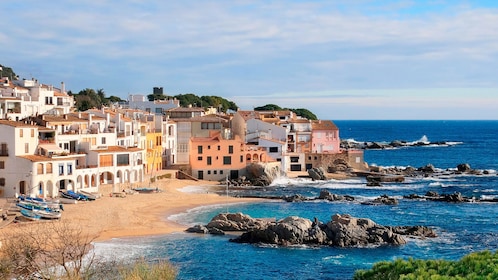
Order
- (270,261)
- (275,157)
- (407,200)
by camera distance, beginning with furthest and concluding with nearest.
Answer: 1. (275,157)
2. (407,200)
3. (270,261)

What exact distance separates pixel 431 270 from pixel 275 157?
217 feet

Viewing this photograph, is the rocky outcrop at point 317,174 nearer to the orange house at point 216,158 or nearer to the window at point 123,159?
the orange house at point 216,158

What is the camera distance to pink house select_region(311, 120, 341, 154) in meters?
91.1

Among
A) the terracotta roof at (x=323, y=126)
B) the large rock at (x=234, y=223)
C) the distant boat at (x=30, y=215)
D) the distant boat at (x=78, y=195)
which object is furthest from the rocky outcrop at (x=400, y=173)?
the distant boat at (x=30, y=215)

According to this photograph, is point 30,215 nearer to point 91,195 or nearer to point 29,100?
point 91,195

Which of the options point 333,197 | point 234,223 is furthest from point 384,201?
point 234,223

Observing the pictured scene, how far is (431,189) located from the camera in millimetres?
71750

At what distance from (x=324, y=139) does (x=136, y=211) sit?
45149 mm

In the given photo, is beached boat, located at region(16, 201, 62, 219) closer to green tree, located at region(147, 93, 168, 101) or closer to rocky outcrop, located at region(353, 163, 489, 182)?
rocky outcrop, located at region(353, 163, 489, 182)

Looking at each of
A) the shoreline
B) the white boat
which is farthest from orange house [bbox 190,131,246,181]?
the white boat

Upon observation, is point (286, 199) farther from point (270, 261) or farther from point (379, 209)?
point (270, 261)

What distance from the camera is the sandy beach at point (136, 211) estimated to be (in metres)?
43.8

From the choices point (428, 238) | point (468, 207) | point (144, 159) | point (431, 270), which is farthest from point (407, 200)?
point (431, 270)

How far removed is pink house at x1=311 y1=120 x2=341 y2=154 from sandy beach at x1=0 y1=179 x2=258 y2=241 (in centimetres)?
2954
